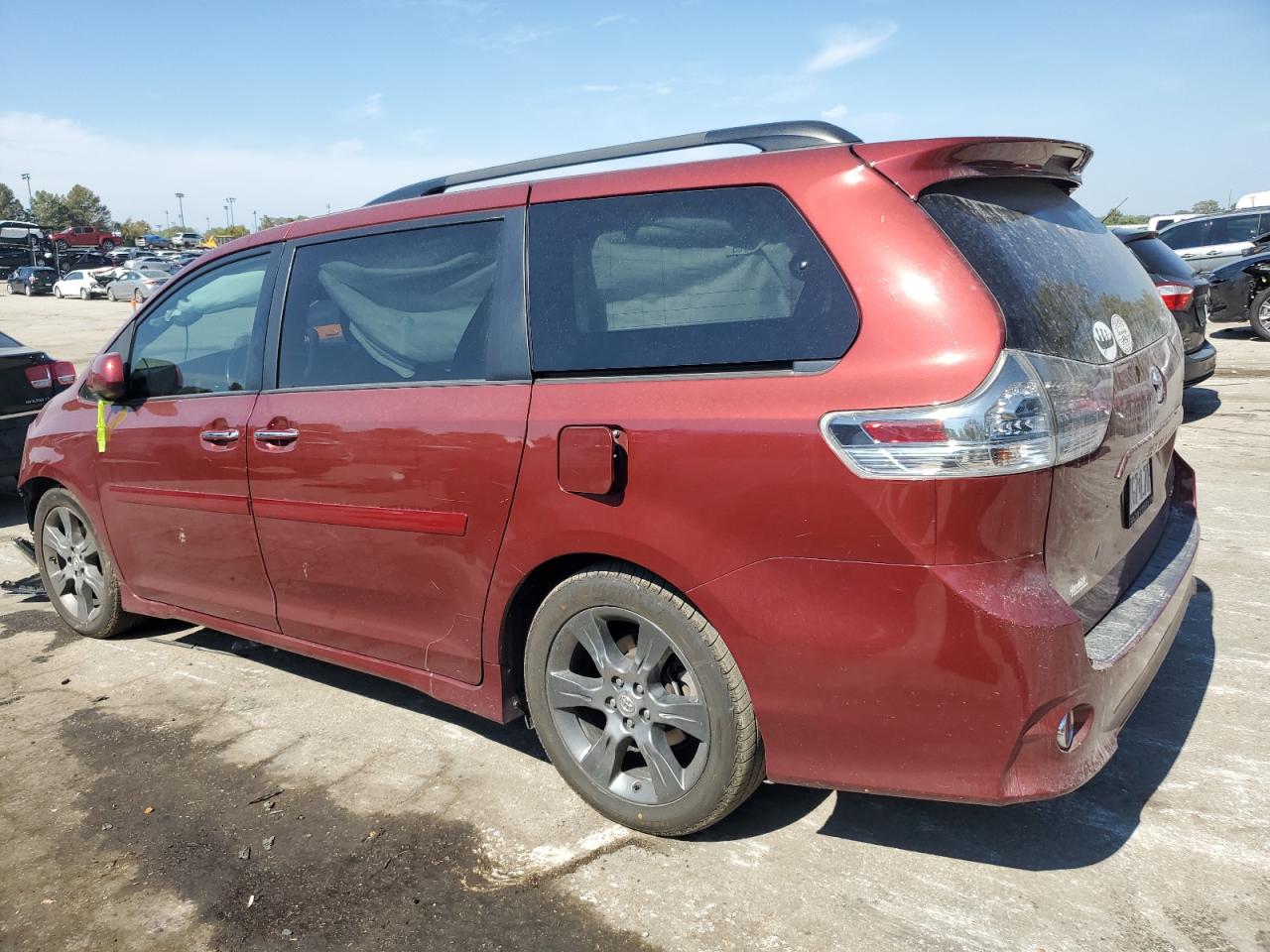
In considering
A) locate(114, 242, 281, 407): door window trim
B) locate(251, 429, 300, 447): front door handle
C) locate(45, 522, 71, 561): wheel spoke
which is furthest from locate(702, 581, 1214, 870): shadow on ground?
locate(45, 522, 71, 561): wheel spoke

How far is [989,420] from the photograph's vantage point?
7.12 ft

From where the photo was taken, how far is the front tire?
8.57ft

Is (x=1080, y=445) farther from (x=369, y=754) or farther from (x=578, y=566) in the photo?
(x=369, y=754)

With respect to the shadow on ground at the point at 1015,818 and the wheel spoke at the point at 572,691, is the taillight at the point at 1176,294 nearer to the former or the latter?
the shadow on ground at the point at 1015,818

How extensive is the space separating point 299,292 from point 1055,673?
9.38ft

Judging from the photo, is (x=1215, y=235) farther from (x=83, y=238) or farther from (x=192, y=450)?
(x=83, y=238)

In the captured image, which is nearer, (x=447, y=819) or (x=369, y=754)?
(x=447, y=819)

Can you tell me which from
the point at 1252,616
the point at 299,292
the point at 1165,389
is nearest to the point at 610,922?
the point at 1165,389

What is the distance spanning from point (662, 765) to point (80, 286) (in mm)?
53214

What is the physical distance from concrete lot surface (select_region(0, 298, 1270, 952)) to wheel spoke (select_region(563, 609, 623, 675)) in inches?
20.8

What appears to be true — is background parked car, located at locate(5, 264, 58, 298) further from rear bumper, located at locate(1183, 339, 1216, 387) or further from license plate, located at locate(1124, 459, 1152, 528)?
license plate, located at locate(1124, 459, 1152, 528)

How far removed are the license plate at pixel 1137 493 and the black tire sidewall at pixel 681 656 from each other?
123 cm

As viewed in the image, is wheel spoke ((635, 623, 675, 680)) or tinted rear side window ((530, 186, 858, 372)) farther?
wheel spoke ((635, 623, 675, 680))

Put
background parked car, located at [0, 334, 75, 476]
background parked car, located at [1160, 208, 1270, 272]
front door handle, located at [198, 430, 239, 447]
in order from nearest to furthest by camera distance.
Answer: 1. front door handle, located at [198, 430, 239, 447]
2. background parked car, located at [0, 334, 75, 476]
3. background parked car, located at [1160, 208, 1270, 272]
